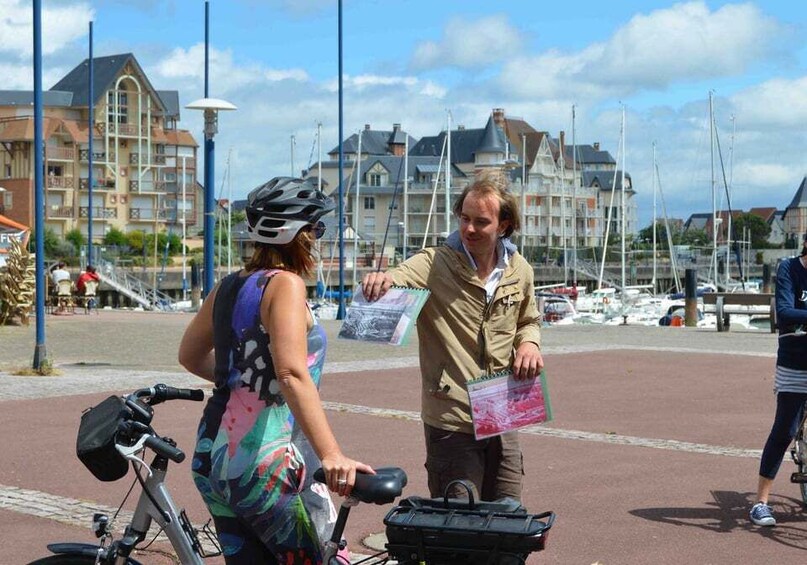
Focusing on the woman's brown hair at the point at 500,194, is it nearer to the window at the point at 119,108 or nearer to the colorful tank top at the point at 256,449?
the colorful tank top at the point at 256,449

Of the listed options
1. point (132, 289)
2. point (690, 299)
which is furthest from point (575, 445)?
point (132, 289)

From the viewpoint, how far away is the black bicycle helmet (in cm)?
402

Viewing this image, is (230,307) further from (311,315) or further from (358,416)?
(358,416)

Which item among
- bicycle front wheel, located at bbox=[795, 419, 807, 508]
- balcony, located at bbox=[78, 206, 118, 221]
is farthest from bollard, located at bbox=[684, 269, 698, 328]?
balcony, located at bbox=[78, 206, 118, 221]

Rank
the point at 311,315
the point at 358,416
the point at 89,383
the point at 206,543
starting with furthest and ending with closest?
the point at 89,383, the point at 358,416, the point at 206,543, the point at 311,315

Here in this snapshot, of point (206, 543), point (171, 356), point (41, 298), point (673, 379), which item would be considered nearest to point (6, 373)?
point (41, 298)

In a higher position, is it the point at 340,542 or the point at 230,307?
the point at 230,307

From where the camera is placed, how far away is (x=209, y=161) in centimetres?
2097

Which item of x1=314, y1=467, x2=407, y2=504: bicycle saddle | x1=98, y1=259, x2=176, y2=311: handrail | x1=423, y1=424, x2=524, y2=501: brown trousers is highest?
x1=314, y1=467, x2=407, y2=504: bicycle saddle

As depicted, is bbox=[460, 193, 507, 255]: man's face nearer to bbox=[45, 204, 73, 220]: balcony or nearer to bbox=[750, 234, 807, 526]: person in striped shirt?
bbox=[750, 234, 807, 526]: person in striped shirt

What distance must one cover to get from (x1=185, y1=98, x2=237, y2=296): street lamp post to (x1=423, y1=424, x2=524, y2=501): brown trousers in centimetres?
1424

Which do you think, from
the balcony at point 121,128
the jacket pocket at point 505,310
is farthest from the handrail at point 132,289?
the jacket pocket at point 505,310

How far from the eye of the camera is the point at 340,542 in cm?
387

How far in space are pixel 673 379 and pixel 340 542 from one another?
14808 millimetres
